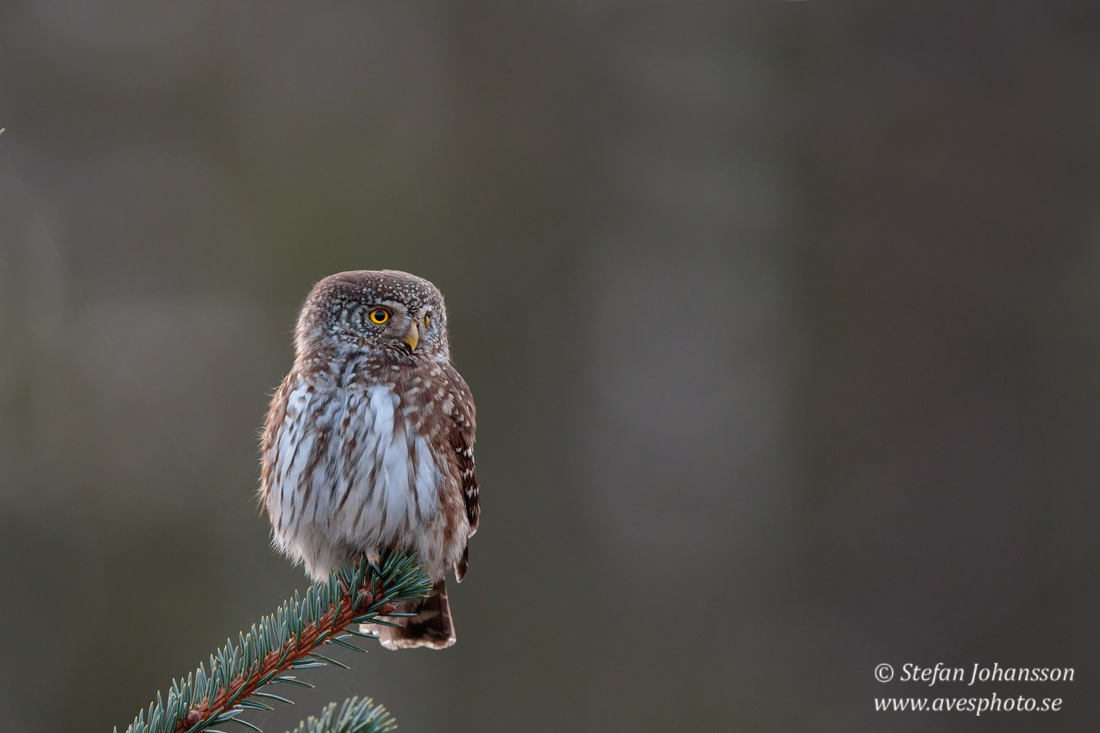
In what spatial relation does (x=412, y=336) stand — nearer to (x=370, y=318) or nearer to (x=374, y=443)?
(x=370, y=318)

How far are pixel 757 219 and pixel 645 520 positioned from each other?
2.69 metres

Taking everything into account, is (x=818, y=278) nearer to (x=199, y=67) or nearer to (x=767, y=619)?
(x=767, y=619)

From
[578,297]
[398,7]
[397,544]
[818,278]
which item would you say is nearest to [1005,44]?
[818,278]

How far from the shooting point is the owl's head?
2924mm

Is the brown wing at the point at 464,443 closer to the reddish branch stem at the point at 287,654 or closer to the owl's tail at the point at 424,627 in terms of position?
the owl's tail at the point at 424,627

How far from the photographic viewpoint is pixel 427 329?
3082mm

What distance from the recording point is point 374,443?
2.70m

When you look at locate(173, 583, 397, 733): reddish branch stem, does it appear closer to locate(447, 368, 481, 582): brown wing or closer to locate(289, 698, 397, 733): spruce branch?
locate(289, 698, 397, 733): spruce branch

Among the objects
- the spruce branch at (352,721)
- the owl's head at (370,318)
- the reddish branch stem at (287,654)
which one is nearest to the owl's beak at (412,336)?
the owl's head at (370,318)

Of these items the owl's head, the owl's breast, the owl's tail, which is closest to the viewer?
the owl's breast

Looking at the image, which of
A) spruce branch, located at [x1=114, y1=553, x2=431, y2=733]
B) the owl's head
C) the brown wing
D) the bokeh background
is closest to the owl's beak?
the owl's head

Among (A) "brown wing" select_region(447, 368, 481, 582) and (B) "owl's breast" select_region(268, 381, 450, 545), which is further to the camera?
(A) "brown wing" select_region(447, 368, 481, 582)

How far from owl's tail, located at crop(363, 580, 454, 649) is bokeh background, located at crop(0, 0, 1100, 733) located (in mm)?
3552

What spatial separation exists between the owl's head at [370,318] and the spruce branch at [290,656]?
31.5 inches
